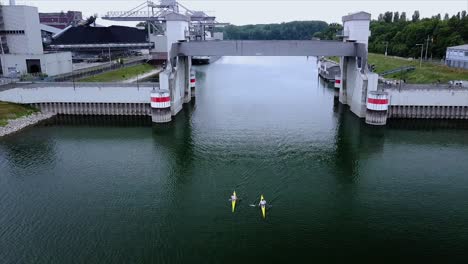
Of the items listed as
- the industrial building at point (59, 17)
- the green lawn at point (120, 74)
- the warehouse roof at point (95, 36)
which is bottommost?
the green lawn at point (120, 74)

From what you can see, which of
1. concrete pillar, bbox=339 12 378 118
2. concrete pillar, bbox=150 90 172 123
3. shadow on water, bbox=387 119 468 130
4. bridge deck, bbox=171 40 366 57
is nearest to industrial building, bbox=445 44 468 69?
shadow on water, bbox=387 119 468 130

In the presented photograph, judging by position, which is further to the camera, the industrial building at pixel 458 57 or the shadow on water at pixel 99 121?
the industrial building at pixel 458 57

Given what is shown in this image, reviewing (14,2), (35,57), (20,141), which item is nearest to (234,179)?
(20,141)

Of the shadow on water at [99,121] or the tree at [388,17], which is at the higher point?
the tree at [388,17]

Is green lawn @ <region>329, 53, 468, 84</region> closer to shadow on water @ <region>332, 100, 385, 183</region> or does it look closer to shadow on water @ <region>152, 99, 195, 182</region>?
shadow on water @ <region>332, 100, 385, 183</region>

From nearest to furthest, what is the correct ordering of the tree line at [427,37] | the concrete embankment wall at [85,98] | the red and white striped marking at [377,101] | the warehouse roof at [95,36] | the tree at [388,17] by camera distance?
the red and white striped marking at [377,101], the concrete embankment wall at [85,98], the tree line at [427,37], the warehouse roof at [95,36], the tree at [388,17]

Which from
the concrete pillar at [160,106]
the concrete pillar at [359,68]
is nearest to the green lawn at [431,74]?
the concrete pillar at [359,68]

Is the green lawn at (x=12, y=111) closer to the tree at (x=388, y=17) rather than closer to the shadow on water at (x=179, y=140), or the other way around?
the shadow on water at (x=179, y=140)

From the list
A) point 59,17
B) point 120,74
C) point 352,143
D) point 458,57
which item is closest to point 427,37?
point 458,57
